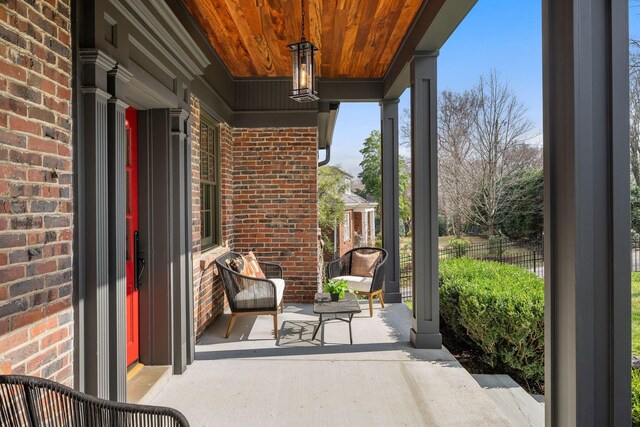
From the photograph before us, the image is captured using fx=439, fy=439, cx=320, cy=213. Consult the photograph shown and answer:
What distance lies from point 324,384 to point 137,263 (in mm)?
1649

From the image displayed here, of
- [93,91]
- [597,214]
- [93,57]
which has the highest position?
[93,57]

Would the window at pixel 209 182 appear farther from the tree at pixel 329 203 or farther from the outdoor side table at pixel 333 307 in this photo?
the tree at pixel 329 203

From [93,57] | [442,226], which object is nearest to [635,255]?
[93,57]

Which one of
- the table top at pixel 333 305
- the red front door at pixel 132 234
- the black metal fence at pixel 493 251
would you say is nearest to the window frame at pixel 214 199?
the table top at pixel 333 305

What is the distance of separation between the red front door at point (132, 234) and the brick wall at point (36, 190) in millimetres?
1177

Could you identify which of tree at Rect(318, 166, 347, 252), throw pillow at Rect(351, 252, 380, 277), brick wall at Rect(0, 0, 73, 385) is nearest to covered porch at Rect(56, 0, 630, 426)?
brick wall at Rect(0, 0, 73, 385)

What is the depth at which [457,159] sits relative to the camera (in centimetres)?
1299

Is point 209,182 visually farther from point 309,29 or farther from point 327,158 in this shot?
point 327,158

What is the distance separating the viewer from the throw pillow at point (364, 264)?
568 cm

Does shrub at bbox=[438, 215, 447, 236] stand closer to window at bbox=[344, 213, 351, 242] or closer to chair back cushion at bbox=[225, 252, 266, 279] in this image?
window at bbox=[344, 213, 351, 242]

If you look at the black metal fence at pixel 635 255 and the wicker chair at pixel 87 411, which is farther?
the black metal fence at pixel 635 255

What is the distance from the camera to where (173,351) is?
3.40 metres

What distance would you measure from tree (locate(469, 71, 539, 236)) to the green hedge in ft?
26.4

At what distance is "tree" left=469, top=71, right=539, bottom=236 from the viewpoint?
1202 centimetres
